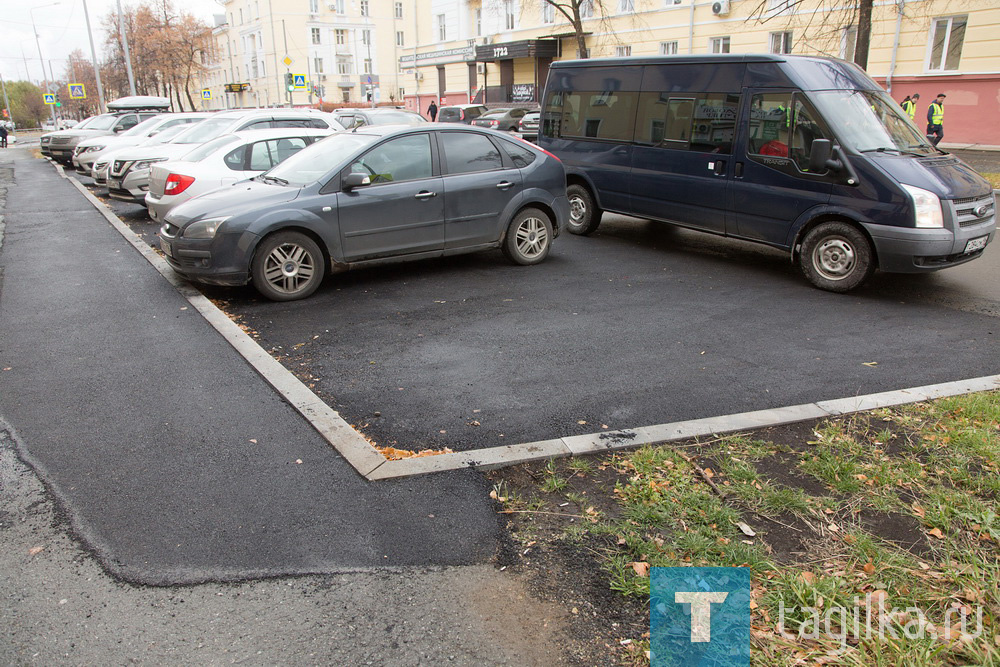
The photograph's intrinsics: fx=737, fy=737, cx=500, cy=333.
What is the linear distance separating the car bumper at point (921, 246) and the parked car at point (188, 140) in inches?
363

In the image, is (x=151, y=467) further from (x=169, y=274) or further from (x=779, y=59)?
(x=779, y=59)

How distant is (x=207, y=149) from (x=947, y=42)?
2401 cm

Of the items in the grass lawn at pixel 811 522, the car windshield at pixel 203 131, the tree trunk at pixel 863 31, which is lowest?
the grass lawn at pixel 811 522

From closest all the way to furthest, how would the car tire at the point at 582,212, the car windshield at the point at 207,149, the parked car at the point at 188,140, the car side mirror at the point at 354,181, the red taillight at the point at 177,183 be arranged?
the car side mirror at the point at 354,181
the red taillight at the point at 177,183
the car tire at the point at 582,212
the car windshield at the point at 207,149
the parked car at the point at 188,140

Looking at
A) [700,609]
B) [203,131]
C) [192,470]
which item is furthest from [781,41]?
[700,609]

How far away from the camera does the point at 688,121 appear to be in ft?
29.8

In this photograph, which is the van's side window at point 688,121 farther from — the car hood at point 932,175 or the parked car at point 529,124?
the parked car at point 529,124

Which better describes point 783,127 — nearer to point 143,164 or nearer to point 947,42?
point 143,164

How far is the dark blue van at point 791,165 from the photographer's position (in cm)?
734

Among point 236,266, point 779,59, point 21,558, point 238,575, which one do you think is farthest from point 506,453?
point 779,59

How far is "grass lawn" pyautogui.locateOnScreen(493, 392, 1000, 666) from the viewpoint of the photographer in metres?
2.80

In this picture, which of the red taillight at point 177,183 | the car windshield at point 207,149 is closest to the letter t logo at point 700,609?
the red taillight at point 177,183

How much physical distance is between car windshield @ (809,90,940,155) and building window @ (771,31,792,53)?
2316cm

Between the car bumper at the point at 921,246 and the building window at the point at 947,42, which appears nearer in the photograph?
the car bumper at the point at 921,246
